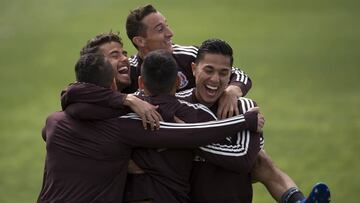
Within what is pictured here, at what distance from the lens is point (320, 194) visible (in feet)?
24.0

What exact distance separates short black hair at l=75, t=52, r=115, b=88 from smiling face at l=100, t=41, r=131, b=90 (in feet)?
2.47

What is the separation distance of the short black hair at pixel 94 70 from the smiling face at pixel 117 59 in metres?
0.75

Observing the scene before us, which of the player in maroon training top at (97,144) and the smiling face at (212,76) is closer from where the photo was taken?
the player in maroon training top at (97,144)

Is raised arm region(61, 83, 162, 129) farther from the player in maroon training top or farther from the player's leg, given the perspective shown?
the player's leg

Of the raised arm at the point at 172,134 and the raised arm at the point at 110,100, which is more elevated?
the raised arm at the point at 110,100

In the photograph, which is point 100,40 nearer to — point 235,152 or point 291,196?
point 235,152

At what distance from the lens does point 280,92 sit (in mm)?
18250

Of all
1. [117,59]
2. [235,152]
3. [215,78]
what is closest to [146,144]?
[235,152]

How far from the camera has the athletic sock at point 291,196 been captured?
7.82m

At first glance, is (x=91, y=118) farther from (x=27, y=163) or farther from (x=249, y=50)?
(x=249, y=50)

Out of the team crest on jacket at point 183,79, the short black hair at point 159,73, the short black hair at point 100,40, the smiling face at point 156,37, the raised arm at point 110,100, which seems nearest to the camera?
the raised arm at point 110,100

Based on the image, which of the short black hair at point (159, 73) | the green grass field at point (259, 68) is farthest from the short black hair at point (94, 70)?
the green grass field at point (259, 68)

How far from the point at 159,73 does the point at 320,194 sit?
1457 mm

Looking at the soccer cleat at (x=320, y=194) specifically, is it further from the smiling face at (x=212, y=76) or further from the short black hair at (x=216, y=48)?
the short black hair at (x=216, y=48)
